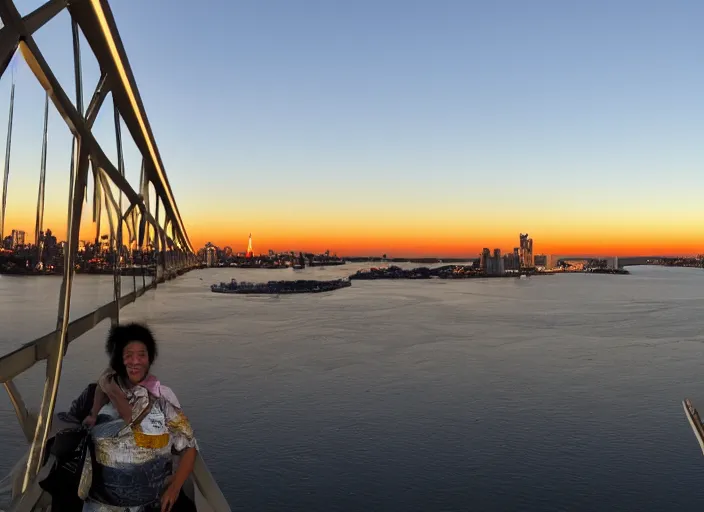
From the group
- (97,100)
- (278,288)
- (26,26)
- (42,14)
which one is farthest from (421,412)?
(278,288)

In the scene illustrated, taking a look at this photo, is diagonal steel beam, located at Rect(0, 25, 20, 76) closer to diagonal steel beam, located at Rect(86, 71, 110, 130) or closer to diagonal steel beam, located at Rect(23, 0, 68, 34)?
diagonal steel beam, located at Rect(23, 0, 68, 34)

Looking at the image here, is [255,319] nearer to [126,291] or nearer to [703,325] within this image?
[703,325]

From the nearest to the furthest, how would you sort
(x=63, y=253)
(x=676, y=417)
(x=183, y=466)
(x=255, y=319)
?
(x=183, y=466), (x=63, y=253), (x=676, y=417), (x=255, y=319)

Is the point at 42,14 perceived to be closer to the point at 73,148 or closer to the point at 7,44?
the point at 7,44

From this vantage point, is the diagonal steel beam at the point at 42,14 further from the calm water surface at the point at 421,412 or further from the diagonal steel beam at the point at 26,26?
the calm water surface at the point at 421,412

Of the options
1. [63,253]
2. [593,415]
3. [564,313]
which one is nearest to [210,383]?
[593,415]
